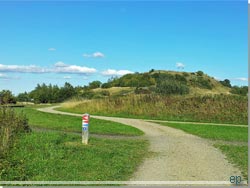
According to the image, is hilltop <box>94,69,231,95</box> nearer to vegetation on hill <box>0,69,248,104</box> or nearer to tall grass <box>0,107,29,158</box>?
vegetation on hill <box>0,69,248,104</box>

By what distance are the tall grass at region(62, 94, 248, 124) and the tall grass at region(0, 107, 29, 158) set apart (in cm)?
1633

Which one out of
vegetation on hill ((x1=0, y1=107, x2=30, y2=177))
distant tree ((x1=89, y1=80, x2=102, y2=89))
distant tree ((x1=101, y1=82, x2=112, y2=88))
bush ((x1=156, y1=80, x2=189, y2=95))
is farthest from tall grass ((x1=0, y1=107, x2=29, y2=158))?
distant tree ((x1=89, y1=80, x2=102, y2=89))

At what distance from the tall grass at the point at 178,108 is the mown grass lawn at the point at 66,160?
17.0 meters

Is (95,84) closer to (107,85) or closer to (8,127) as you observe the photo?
(107,85)

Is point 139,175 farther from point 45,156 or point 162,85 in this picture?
point 162,85

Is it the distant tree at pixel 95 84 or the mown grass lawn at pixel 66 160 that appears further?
the distant tree at pixel 95 84

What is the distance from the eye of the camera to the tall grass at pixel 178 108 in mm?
29094

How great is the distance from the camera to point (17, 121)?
47.3 feet

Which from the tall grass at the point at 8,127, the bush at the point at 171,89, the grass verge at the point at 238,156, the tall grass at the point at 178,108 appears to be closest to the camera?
the grass verge at the point at 238,156

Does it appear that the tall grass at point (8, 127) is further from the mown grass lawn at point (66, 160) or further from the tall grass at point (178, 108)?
the tall grass at point (178, 108)

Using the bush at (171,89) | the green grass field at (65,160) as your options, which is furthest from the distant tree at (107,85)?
the green grass field at (65,160)

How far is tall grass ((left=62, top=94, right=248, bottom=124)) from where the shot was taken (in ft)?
95.5

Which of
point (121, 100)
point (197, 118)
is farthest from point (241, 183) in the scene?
point (121, 100)

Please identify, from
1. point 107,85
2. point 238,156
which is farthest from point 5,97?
point 107,85
